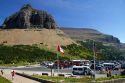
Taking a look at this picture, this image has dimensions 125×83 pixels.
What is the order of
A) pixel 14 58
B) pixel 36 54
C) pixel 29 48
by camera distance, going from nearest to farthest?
pixel 14 58
pixel 36 54
pixel 29 48

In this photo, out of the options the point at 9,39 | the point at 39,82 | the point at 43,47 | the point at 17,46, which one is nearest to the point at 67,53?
the point at 43,47

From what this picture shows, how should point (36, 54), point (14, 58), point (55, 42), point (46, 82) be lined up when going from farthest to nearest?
point (55, 42)
point (36, 54)
point (14, 58)
point (46, 82)

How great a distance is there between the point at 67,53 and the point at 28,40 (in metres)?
31.9

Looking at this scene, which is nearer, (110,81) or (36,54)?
(110,81)

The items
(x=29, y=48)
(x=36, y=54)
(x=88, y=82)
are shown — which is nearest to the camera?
(x=88, y=82)

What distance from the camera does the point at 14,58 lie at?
138 metres

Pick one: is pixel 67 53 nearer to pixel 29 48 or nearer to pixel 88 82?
pixel 29 48

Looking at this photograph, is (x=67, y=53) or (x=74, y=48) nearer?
(x=67, y=53)

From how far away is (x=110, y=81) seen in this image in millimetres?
43344

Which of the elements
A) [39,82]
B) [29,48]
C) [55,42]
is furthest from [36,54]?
[39,82]

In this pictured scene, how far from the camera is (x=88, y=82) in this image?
1655 inches

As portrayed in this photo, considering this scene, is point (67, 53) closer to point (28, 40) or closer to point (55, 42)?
point (55, 42)

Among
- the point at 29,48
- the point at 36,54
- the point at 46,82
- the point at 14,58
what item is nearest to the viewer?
the point at 46,82

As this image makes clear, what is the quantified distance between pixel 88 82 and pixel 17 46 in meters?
142
